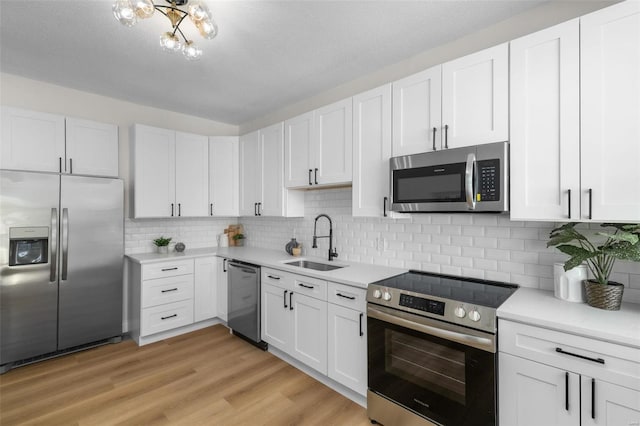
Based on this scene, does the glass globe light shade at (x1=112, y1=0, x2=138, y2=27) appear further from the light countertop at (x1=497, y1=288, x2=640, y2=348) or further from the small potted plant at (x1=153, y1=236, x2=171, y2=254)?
the small potted plant at (x1=153, y1=236, x2=171, y2=254)

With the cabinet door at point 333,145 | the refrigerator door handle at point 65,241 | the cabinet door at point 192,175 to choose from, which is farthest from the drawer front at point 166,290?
the cabinet door at point 333,145

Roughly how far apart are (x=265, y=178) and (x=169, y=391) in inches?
90.6

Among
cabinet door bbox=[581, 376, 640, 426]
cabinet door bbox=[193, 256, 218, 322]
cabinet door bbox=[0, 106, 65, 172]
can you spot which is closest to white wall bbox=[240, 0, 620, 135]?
cabinet door bbox=[581, 376, 640, 426]

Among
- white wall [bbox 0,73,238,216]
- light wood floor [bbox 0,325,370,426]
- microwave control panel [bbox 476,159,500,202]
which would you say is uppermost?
white wall [bbox 0,73,238,216]

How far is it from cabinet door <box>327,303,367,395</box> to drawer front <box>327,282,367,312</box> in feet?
0.12

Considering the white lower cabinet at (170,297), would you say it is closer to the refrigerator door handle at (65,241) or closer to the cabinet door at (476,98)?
the refrigerator door handle at (65,241)

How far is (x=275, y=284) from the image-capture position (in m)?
2.96

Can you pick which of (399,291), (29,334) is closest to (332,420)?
(399,291)

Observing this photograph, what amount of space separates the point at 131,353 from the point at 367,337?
255 centimetres

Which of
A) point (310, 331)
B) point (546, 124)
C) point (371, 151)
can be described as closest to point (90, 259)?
point (310, 331)

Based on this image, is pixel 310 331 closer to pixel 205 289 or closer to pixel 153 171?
pixel 205 289

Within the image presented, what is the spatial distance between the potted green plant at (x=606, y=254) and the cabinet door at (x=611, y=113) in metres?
0.13

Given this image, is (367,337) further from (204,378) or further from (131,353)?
(131,353)

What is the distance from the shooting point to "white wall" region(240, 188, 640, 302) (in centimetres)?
199
